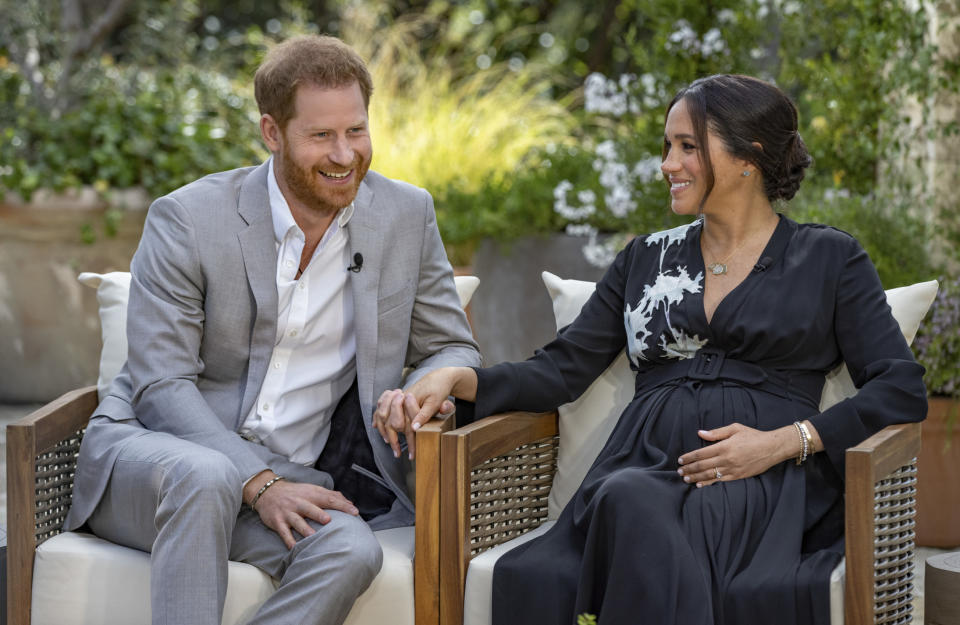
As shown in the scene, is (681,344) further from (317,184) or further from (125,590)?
(125,590)

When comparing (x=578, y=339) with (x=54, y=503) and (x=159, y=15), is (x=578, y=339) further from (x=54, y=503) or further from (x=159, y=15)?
(x=159, y=15)

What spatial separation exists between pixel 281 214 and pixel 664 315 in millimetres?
916

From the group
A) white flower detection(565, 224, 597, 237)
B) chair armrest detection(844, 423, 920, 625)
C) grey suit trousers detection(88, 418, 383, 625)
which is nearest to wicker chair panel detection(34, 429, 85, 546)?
grey suit trousers detection(88, 418, 383, 625)

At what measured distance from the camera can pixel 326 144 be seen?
2.76 meters

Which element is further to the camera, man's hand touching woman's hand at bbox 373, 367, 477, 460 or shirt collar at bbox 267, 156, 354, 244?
shirt collar at bbox 267, 156, 354, 244

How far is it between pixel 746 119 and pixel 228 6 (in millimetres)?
9157

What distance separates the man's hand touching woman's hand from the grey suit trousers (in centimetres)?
21

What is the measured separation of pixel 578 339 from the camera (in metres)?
2.92

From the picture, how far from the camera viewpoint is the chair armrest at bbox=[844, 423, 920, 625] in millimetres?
2293

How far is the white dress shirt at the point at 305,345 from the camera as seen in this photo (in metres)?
2.83

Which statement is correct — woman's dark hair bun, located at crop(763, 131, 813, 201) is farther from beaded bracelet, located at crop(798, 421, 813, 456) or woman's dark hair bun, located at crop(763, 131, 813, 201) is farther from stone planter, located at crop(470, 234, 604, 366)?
stone planter, located at crop(470, 234, 604, 366)

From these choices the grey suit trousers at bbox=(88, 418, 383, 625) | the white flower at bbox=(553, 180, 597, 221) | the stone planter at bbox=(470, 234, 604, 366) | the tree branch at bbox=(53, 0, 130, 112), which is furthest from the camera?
the tree branch at bbox=(53, 0, 130, 112)

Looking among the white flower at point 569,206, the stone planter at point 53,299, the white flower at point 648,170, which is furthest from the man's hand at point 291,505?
the stone planter at point 53,299

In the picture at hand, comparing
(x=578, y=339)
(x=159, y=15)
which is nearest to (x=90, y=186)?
(x=159, y=15)
